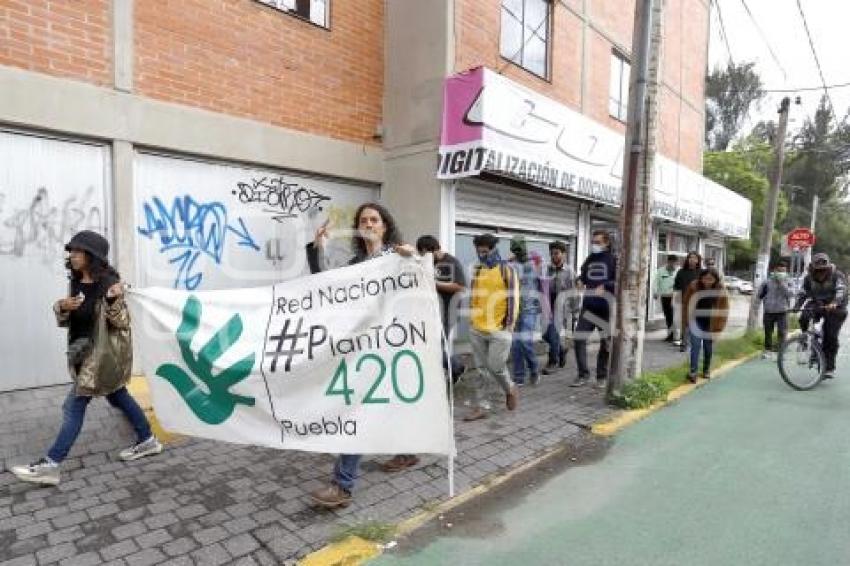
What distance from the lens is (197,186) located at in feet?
19.4

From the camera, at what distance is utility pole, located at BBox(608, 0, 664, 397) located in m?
6.02

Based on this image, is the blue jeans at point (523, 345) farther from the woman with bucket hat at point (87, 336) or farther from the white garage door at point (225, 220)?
the woman with bucket hat at point (87, 336)

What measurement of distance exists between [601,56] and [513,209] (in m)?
4.29

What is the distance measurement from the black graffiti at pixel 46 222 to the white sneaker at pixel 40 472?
2.02 m

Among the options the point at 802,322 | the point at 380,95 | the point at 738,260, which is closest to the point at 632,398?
the point at 802,322

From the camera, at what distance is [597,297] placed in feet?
22.9

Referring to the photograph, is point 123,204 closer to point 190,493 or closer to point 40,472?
point 40,472

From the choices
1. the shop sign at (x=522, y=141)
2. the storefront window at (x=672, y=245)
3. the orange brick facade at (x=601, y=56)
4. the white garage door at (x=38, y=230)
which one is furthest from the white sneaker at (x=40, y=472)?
the storefront window at (x=672, y=245)

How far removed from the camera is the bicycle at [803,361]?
7.16 meters

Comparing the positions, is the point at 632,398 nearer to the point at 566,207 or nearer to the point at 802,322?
the point at 802,322

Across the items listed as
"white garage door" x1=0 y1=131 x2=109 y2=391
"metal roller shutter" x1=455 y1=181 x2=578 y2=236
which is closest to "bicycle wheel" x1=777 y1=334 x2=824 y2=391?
"metal roller shutter" x1=455 y1=181 x2=578 y2=236

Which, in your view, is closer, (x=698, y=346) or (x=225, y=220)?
(x=225, y=220)

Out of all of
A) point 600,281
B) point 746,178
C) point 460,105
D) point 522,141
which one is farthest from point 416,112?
point 746,178

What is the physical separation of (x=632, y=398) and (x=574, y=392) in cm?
78
